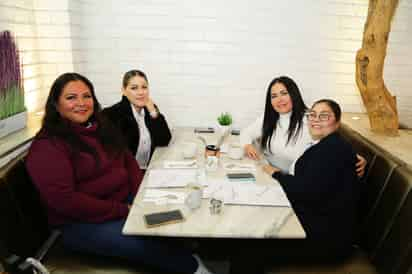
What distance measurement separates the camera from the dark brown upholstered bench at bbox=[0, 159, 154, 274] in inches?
46.4

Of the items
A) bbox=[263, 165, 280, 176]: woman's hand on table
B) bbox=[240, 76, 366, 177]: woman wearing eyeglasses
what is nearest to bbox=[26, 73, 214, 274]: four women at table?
bbox=[263, 165, 280, 176]: woman's hand on table

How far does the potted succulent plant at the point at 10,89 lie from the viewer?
164 cm

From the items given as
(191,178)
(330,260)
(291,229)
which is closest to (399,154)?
(330,260)

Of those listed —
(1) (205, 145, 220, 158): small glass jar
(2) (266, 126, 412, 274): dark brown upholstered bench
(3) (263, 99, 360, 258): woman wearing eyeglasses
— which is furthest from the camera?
(1) (205, 145, 220, 158): small glass jar

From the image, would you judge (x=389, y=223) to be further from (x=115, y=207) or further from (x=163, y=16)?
(x=163, y=16)

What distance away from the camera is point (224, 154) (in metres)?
1.95

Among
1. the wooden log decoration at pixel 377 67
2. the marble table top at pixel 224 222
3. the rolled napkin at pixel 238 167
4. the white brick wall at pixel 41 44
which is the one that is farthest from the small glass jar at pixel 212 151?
the white brick wall at pixel 41 44

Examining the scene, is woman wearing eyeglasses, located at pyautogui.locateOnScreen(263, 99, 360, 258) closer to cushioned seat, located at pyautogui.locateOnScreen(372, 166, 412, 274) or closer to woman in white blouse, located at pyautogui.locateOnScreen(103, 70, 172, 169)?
cushioned seat, located at pyautogui.locateOnScreen(372, 166, 412, 274)

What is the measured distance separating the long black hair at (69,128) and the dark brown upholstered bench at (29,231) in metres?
0.21

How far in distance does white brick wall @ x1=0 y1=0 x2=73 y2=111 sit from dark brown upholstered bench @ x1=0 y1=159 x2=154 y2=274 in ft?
3.23

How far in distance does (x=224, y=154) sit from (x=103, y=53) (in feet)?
4.33

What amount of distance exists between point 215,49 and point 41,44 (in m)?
1.30

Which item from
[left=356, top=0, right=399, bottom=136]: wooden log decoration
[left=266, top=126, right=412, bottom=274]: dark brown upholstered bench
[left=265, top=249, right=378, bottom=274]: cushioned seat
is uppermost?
[left=356, top=0, right=399, bottom=136]: wooden log decoration

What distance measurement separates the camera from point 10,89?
1.70 m
